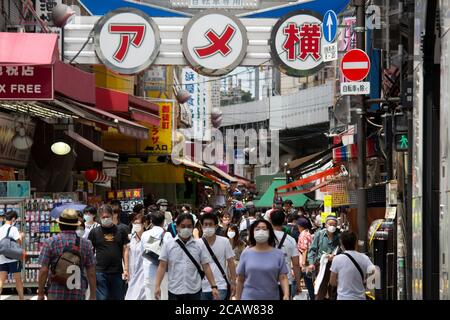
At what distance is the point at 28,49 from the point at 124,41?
179 cm

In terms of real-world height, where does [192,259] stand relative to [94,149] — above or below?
below

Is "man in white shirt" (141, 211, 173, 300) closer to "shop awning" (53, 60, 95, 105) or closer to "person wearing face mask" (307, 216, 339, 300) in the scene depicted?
"person wearing face mask" (307, 216, 339, 300)

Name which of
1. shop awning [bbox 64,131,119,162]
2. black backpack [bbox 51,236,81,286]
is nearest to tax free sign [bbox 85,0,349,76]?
black backpack [bbox 51,236,81,286]

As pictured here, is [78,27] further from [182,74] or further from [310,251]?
[182,74]

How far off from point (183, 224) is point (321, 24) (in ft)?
23.5

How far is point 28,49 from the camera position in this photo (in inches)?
689

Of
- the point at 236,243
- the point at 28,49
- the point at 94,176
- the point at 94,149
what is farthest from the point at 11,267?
the point at 94,176

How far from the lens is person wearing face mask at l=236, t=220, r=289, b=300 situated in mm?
10391

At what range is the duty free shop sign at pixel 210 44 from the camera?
17422 mm

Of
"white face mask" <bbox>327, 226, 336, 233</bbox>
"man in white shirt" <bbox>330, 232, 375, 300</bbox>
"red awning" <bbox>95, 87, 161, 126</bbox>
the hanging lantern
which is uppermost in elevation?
"red awning" <bbox>95, 87, 161, 126</bbox>

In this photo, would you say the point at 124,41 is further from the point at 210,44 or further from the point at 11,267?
the point at 11,267

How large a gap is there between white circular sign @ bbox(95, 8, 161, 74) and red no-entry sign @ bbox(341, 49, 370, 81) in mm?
3431

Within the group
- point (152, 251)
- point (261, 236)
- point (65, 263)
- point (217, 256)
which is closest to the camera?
point (261, 236)

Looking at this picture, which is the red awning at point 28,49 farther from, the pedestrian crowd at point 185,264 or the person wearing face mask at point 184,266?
→ the person wearing face mask at point 184,266
